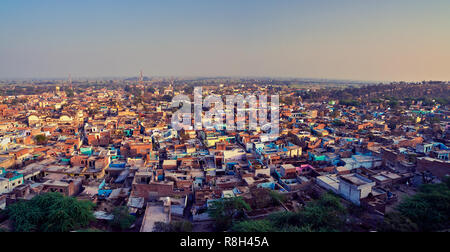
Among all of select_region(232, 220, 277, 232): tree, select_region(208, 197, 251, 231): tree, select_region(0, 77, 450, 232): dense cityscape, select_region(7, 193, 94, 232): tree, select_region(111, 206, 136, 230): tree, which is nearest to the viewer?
select_region(232, 220, 277, 232): tree

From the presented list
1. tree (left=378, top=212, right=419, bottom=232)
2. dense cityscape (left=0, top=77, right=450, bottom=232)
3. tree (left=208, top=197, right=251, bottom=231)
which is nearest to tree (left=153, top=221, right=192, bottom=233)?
dense cityscape (left=0, top=77, right=450, bottom=232)

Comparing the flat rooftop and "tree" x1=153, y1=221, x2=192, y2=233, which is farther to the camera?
the flat rooftop

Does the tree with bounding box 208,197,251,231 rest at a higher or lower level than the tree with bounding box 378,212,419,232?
lower

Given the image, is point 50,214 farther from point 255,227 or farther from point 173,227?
point 255,227

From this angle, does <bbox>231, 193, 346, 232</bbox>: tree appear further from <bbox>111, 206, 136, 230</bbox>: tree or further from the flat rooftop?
<bbox>111, 206, 136, 230</bbox>: tree

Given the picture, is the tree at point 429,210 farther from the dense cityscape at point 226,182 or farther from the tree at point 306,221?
the tree at point 306,221

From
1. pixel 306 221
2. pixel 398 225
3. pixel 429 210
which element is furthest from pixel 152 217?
pixel 429 210
